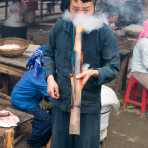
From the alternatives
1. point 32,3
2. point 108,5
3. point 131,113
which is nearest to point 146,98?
point 131,113

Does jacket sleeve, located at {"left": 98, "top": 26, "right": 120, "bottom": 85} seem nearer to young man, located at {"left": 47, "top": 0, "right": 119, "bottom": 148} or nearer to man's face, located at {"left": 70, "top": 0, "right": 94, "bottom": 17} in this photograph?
young man, located at {"left": 47, "top": 0, "right": 119, "bottom": 148}

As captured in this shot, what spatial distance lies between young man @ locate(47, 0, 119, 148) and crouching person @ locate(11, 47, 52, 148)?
1209 millimetres

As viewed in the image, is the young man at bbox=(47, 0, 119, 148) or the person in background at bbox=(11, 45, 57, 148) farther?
the person in background at bbox=(11, 45, 57, 148)

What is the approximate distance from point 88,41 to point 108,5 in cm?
733

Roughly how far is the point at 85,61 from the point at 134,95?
12.5 ft

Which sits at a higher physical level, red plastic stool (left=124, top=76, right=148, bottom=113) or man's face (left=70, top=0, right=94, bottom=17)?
man's face (left=70, top=0, right=94, bottom=17)

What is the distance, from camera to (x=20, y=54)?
20.0 feet

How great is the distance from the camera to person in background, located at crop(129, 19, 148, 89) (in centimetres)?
614

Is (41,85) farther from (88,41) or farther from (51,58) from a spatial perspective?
(88,41)

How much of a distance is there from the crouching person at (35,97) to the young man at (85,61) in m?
1.21

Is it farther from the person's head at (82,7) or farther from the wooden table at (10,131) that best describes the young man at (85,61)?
the wooden table at (10,131)

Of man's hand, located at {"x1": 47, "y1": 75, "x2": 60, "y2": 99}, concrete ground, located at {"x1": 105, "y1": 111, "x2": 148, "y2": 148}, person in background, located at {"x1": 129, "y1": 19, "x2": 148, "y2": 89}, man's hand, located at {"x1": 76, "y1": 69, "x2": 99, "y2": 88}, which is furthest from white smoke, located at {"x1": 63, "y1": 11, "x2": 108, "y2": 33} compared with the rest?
person in background, located at {"x1": 129, "y1": 19, "x2": 148, "y2": 89}

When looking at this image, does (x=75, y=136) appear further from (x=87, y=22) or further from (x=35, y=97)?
(x=35, y=97)

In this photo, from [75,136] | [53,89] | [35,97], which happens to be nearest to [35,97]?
[35,97]
